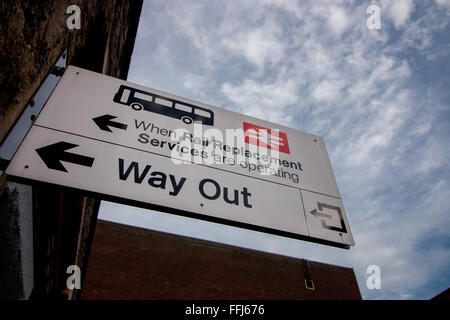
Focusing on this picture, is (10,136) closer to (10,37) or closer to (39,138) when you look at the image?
(39,138)

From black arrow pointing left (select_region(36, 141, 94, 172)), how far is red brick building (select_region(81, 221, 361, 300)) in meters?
14.5

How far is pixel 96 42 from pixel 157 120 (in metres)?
1.87

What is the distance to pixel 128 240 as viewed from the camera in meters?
15.6

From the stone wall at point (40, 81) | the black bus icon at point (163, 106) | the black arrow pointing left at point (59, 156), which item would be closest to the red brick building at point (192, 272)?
the stone wall at point (40, 81)

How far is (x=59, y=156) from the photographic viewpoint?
1437 millimetres

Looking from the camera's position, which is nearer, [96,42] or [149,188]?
[149,188]

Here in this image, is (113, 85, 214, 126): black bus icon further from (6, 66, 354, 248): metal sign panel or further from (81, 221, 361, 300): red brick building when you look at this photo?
(81, 221, 361, 300): red brick building

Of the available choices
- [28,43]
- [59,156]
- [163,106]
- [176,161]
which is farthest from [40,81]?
[176,161]

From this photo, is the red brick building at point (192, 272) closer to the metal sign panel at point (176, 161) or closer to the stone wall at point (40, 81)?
the stone wall at point (40, 81)

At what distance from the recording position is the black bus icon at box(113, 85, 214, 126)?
1.98 meters

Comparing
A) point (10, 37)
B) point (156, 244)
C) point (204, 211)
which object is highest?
point (156, 244)

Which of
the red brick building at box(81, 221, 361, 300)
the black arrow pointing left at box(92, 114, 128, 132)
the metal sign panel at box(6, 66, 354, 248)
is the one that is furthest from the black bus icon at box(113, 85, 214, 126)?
the red brick building at box(81, 221, 361, 300)

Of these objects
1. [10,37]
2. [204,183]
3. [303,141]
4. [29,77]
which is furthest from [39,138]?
[303,141]
